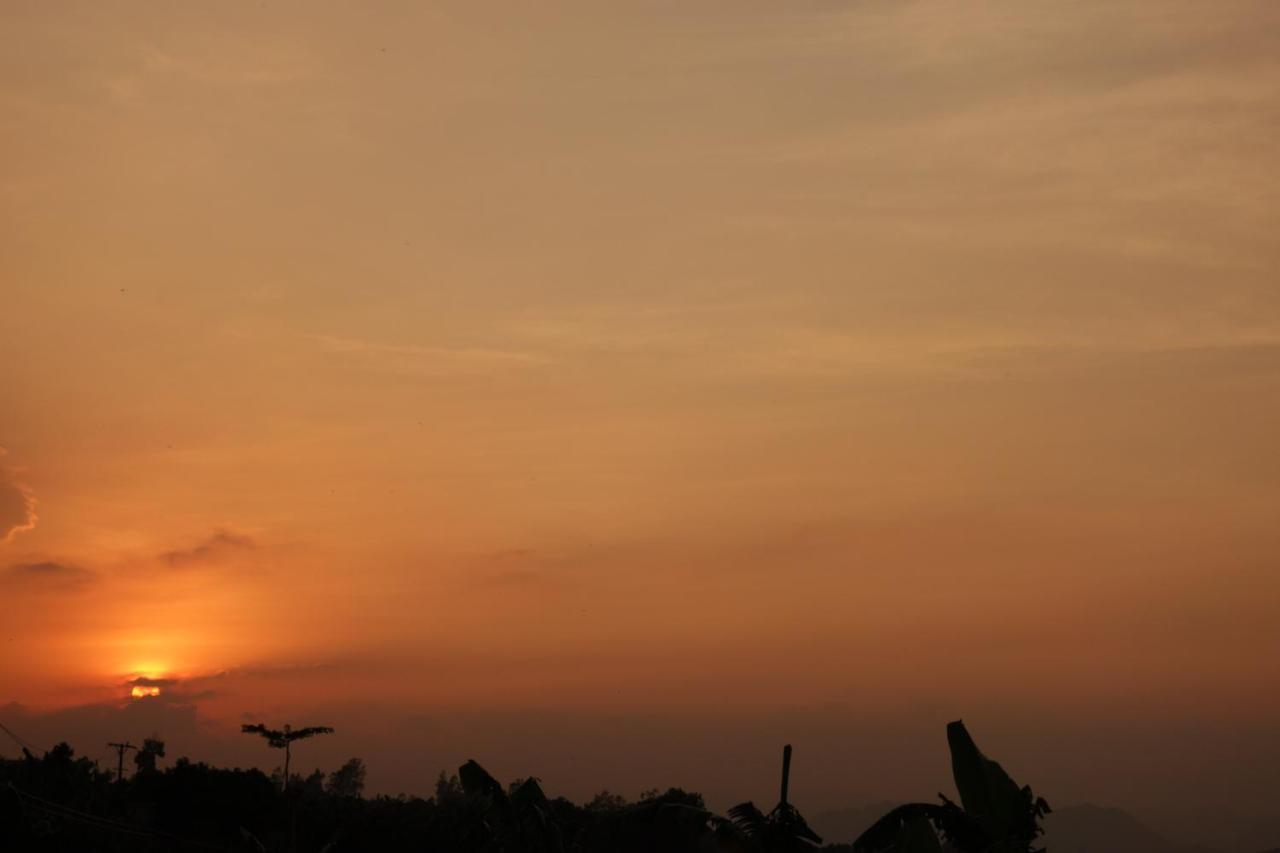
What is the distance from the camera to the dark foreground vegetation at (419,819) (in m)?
22.4

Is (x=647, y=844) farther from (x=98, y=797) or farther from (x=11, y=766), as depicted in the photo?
(x=11, y=766)

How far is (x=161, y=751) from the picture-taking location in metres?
109

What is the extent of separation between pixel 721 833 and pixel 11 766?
8688 cm

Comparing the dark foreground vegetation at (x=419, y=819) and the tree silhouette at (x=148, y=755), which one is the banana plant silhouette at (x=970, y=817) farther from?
the tree silhouette at (x=148, y=755)

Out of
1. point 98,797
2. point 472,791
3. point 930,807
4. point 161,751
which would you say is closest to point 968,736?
point 930,807

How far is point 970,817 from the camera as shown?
2217cm

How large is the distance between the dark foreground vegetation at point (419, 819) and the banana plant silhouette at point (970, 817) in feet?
0.07

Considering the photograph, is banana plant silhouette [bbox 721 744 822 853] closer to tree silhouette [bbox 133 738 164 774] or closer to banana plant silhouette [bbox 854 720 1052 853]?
banana plant silhouette [bbox 854 720 1052 853]

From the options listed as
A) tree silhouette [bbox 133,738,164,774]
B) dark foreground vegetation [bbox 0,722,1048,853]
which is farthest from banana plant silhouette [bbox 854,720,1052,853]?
tree silhouette [bbox 133,738,164,774]

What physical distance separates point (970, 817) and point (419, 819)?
3093 inches

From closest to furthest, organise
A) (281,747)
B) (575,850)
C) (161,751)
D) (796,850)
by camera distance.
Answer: (796,850) < (575,850) < (281,747) < (161,751)

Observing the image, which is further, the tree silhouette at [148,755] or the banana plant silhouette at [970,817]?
the tree silhouette at [148,755]

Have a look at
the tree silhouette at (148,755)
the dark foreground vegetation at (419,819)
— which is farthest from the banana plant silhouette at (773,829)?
the tree silhouette at (148,755)

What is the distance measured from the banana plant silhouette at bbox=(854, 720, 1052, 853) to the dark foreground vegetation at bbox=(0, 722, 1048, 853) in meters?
0.02
